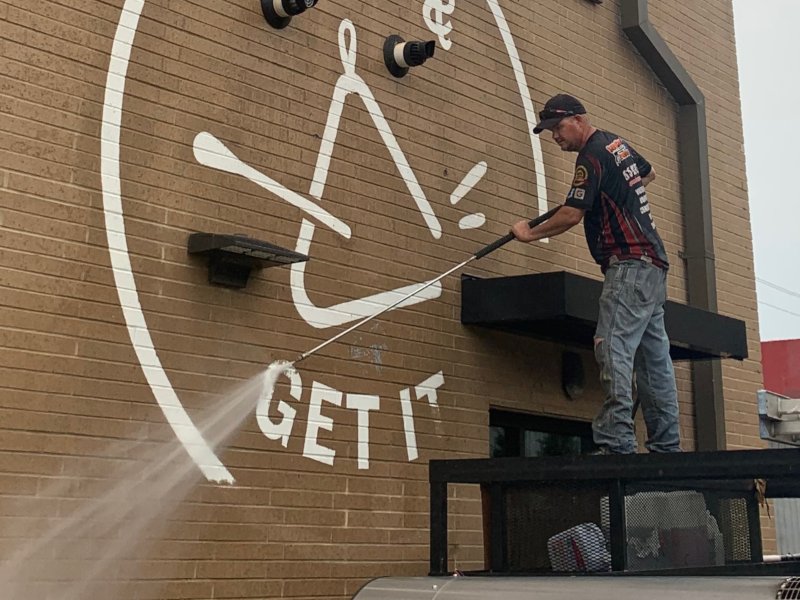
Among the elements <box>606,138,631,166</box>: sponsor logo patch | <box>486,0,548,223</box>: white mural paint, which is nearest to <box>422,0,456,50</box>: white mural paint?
<box>486,0,548,223</box>: white mural paint

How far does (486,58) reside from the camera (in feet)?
27.3

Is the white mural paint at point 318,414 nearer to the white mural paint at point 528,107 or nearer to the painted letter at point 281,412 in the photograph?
the painted letter at point 281,412

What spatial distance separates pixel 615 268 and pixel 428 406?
2.07m

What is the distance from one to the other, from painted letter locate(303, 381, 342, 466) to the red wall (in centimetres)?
1430

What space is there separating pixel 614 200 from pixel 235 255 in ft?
6.63

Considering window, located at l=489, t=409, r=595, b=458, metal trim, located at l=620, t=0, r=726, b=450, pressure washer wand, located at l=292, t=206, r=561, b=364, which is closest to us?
pressure washer wand, located at l=292, t=206, r=561, b=364

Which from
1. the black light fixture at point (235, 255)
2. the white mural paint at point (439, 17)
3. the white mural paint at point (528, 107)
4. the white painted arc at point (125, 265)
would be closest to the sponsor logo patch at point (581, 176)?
the black light fixture at point (235, 255)

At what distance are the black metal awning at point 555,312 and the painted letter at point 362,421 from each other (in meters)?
1.13

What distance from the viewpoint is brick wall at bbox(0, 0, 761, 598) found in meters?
5.35

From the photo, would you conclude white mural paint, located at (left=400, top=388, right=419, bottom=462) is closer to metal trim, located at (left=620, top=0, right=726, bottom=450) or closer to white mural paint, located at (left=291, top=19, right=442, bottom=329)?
white mural paint, located at (left=291, top=19, right=442, bottom=329)

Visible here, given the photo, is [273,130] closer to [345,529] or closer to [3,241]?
[3,241]

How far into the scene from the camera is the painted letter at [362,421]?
6758mm

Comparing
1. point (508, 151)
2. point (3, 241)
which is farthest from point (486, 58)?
point (3, 241)

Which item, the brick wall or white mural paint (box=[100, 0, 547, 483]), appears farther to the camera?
white mural paint (box=[100, 0, 547, 483])
